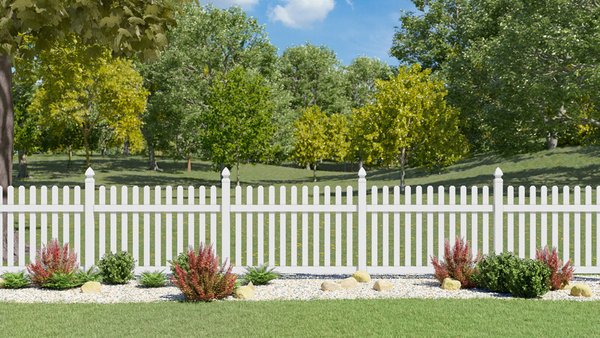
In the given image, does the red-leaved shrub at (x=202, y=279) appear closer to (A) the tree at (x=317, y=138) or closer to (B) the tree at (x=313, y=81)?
(A) the tree at (x=317, y=138)

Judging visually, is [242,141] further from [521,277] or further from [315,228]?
[521,277]

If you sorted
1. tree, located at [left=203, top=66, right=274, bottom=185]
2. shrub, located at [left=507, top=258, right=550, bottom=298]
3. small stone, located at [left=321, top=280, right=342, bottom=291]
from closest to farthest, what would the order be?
shrub, located at [left=507, top=258, right=550, bottom=298] → small stone, located at [left=321, top=280, right=342, bottom=291] → tree, located at [left=203, top=66, right=274, bottom=185]

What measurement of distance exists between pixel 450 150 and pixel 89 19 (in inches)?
1096

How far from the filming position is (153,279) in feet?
33.1

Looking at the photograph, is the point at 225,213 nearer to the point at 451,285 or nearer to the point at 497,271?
the point at 451,285

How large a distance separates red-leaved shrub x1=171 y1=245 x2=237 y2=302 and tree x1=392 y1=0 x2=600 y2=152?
815 inches

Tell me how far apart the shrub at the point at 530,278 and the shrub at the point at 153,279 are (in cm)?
524

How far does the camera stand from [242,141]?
37.3 metres

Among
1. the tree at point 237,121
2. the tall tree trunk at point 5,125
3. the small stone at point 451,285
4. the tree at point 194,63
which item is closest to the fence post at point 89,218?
the tall tree trunk at point 5,125

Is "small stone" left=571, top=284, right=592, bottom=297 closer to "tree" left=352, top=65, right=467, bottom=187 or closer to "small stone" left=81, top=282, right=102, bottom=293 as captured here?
"small stone" left=81, top=282, right=102, bottom=293

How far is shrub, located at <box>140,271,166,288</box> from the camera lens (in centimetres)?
1010

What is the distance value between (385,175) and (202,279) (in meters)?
41.3

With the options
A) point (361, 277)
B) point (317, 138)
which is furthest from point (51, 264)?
point (317, 138)

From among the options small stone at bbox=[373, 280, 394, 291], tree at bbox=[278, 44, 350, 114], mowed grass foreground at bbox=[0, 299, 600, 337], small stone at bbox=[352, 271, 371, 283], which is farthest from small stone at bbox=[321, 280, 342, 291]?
tree at bbox=[278, 44, 350, 114]
